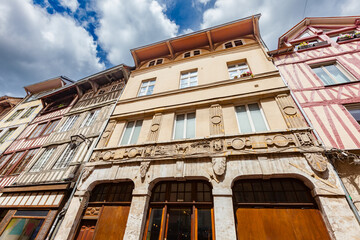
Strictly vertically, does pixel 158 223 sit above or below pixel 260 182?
below

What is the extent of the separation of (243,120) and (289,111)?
1.52 meters

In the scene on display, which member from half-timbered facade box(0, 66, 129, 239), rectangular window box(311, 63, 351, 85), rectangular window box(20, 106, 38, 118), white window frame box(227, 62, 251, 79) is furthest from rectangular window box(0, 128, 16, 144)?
rectangular window box(311, 63, 351, 85)

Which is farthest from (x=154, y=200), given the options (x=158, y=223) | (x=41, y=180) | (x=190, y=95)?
(x=41, y=180)

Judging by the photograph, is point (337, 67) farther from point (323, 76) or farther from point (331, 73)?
point (323, 76)

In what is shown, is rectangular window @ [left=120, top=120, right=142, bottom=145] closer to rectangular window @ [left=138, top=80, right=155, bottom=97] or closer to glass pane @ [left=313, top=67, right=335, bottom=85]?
rectangular window @ [left=138, top=80, right=155, bottom=97]

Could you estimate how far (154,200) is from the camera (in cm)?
495

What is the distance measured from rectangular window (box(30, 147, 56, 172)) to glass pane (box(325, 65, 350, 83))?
14.2 metres

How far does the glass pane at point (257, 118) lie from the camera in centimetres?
524

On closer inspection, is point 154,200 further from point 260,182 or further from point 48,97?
point 48,97

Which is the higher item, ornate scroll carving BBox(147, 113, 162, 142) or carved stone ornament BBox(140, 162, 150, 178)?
ornate scroll carving BBox(147, 113, 162, 142)

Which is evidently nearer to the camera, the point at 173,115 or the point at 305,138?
the point at 305,138

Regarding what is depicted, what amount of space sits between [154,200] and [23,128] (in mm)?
13701

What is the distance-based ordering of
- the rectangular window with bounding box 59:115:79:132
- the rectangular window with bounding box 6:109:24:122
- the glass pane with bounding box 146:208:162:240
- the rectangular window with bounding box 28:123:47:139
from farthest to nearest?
the rectangular window with bounding box 6:109:24:122
the rectangular window with bounding box 28:123:47:139
the rectangular window with bounding box 59:115:79:132
the glass pane with bounding box 146:208:162:240

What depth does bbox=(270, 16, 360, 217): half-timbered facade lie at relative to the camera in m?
4.01
